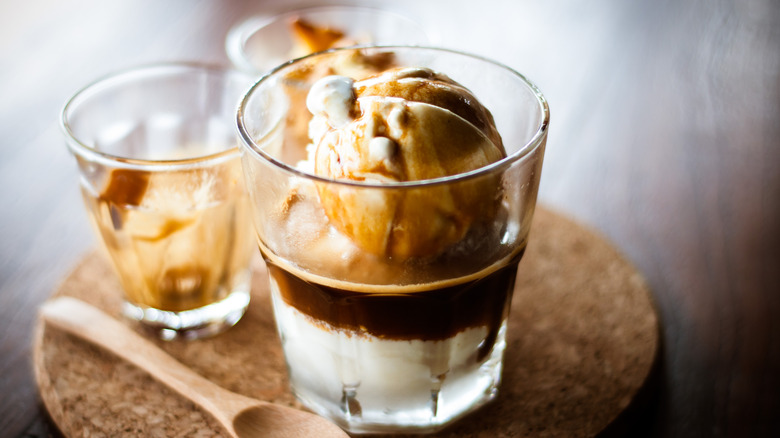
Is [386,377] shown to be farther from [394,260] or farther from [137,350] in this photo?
[137,350]

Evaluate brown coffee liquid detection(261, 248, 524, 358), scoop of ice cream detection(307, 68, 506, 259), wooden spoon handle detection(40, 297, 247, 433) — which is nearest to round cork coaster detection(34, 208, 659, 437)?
wooden spoon handle detection(40, 297, 247, 433)

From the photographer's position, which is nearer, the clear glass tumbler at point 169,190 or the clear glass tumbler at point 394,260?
the clear glass tumbler at point 394,260

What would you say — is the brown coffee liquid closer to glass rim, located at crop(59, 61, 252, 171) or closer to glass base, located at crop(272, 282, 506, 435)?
glass base, located at crop(272, 282, 506, 435)

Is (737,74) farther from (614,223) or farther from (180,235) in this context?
(180,235)

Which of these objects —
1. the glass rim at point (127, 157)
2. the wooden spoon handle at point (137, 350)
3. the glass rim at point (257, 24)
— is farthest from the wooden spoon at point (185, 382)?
the glass rim at point (257, 24)

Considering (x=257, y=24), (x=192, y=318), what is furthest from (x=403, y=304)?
(x=257, y=24)

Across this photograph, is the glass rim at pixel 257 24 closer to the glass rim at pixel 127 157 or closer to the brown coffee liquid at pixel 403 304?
the glass rim at pixel 127 157
